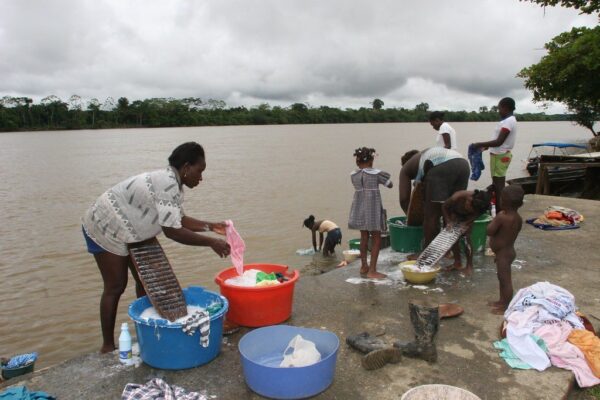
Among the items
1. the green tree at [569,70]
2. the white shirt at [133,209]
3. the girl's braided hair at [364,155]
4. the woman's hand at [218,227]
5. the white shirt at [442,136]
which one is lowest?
the woman's hand at [218,227]

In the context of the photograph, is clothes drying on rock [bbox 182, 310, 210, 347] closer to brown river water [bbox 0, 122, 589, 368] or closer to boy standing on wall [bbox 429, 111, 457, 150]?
brown river water [bbox 0, 122, 589, 368]

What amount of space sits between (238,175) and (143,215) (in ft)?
61.2

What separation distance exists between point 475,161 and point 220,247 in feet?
16.7

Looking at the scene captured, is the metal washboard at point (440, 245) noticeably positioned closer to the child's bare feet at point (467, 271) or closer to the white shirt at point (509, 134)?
the child's bare feet at point (467, 271)

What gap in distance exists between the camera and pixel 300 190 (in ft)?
59.0

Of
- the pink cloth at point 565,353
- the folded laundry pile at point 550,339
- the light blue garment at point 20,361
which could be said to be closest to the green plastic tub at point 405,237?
the folded laundry pile at point 550,339

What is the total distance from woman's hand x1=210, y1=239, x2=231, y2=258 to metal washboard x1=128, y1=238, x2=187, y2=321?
1.27 feet

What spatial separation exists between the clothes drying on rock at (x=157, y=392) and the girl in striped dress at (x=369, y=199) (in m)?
2.75

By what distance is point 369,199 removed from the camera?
499 centimetres

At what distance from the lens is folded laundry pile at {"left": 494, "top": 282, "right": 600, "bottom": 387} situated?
314cm

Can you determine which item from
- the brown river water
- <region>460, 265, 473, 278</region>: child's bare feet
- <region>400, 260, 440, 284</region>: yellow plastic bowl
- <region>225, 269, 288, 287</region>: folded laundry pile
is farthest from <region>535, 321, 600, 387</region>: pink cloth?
the brown river water

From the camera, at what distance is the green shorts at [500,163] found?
662 centimetres

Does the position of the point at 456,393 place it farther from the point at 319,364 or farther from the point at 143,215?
the point at 143,215

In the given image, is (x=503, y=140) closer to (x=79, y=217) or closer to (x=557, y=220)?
(x=557, y=220)
